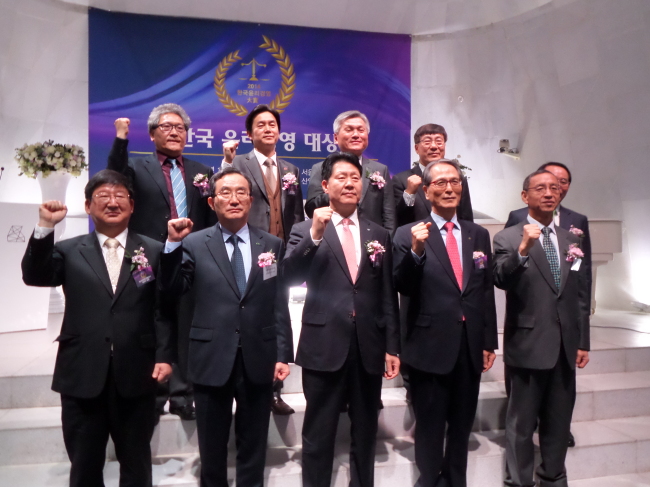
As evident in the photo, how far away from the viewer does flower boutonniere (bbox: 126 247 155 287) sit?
2.21 metres

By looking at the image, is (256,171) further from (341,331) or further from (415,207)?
(341,331)

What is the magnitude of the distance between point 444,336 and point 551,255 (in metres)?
0.80

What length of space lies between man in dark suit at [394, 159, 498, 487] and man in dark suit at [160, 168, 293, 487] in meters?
0.64

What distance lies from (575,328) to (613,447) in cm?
103

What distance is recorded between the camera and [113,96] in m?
6.29

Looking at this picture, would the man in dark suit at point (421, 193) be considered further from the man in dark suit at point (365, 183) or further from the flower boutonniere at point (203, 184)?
the flower boutonniere at point (203, 184)

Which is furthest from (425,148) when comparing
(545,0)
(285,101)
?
(545,0)

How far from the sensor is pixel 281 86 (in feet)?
22.2

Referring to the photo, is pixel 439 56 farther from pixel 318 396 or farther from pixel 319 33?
pixel 318 396

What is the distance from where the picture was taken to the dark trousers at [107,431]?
7.09 ft

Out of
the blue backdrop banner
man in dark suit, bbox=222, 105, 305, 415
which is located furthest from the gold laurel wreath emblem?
man in dark suit, bbox=222, 105, 305, 415

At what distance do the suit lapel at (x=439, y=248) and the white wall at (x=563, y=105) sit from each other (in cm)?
461

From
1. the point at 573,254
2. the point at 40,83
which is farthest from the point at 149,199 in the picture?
the point at 40,83

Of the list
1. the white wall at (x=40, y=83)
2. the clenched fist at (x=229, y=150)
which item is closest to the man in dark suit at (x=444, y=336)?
the clenched fist at (x=229, y=150)
